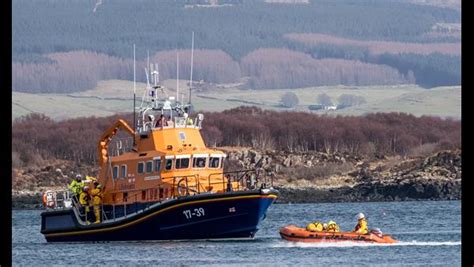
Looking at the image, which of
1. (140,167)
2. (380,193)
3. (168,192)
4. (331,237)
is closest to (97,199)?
(140,167)

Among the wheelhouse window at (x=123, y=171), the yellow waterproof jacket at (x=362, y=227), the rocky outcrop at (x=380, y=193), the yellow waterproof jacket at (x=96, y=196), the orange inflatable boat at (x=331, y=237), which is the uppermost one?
the wheelhouse window at (x=123, y=171)

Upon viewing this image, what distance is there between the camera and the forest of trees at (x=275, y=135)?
132 m

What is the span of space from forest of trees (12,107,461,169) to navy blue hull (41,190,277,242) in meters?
76.9

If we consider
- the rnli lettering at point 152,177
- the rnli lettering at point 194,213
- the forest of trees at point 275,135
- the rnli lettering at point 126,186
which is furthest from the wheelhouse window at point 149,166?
the forest of trees at point 275,135

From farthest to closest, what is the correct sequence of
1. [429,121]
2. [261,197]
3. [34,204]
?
[429,121] → [34,204] → [261,197]

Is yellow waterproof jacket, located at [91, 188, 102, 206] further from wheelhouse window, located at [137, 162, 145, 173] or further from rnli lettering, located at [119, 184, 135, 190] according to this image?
wheelhouse window, located at [137, 162, 145, 173]

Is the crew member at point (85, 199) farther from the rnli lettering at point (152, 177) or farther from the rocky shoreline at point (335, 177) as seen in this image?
the rocky shoreline at point (335, 177)

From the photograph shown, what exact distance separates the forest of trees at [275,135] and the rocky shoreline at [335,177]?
3.63m

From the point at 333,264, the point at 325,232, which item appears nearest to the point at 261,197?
the point at 325,232

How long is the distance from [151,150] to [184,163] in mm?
1370

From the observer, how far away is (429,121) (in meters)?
156

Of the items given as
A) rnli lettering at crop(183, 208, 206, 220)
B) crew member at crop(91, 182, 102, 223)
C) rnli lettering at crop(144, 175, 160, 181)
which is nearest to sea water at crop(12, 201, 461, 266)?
rnli lettering at crop(183, 208, 206, 220)

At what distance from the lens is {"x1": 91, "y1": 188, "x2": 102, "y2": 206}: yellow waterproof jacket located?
49.8m

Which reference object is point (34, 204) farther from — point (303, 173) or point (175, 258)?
point (175, 258)
